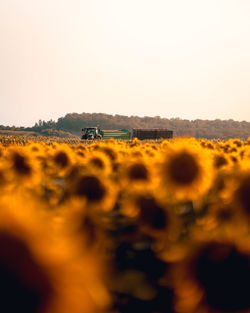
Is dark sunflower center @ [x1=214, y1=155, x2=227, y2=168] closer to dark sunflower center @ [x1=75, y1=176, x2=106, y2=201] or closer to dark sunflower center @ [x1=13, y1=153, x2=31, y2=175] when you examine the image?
dark sunflower center @ [x1=75, y1=176, x2=106, y2=201]

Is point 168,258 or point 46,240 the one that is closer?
point 46,240

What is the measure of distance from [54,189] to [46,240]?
12.5 ft

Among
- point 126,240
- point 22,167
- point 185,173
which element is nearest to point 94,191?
point 126,240

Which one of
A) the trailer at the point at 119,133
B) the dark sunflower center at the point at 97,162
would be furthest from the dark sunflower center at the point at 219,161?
the trailer at the point at 119,133

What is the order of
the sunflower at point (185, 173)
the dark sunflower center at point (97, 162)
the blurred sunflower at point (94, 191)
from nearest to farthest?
1. the blurred sunflower at point (94, 191)
2. the sunflower at point (185, 173)
3. the dark sunflower center at point (97, 162)

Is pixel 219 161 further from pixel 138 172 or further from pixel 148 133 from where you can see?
pixel 148 133

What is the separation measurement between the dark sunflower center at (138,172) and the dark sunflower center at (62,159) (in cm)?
177

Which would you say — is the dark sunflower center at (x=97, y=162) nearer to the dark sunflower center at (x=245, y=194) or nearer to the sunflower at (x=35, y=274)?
the dark sunflower center at (x=245, y=194)

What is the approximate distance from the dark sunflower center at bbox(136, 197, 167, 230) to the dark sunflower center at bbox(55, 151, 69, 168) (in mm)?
3211

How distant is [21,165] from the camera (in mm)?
5898

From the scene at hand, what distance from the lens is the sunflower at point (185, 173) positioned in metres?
4.94

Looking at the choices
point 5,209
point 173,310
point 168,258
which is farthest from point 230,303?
point 5,209

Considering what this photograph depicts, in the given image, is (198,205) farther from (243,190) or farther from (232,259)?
(232,259)

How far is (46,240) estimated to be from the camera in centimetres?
135
